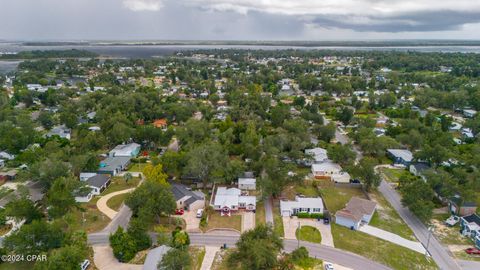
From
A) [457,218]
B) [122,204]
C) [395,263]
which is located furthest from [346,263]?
[122,204]

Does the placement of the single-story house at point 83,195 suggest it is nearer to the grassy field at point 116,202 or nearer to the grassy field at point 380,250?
the grassy field at point 116,202

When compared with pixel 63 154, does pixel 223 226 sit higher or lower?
lower

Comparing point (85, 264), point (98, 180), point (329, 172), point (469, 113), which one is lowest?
point (329, 172)

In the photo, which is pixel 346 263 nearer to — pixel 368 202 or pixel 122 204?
pixel 368 202

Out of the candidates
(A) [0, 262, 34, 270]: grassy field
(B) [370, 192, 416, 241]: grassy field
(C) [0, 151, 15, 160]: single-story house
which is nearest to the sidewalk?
(B) [370, 192, 416, 241]: grassy field

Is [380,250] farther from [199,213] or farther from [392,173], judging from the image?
[392,173]

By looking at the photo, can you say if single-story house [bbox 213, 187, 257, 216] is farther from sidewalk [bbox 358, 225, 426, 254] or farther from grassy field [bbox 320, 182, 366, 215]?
sidewalk [bbox 358, 225, 426, 254]

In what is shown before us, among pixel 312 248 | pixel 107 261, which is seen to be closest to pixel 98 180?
pixel 107 261
